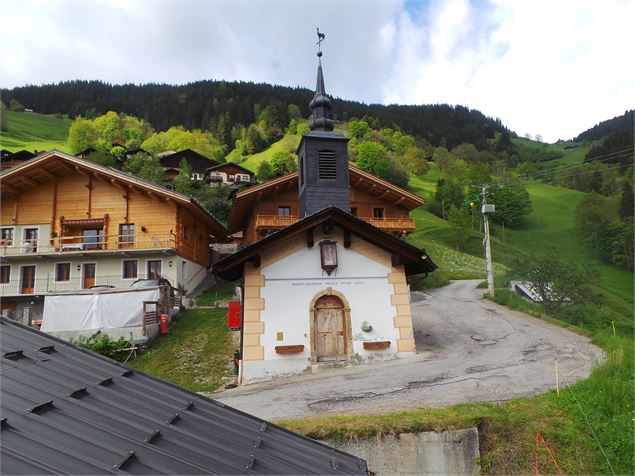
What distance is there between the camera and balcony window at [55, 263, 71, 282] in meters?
25.6

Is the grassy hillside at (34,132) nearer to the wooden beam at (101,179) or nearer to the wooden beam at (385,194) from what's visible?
the wooden beam at (101,179)

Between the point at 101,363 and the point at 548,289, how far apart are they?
96.7 ft

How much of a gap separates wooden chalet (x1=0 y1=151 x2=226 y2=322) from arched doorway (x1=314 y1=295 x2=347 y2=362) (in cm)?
1455

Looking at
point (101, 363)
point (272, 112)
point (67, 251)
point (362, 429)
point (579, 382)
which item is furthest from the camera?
point (272, 112)

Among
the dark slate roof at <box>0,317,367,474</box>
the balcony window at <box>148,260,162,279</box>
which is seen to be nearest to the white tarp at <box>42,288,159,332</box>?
the balcony window at <box>148,260,162,279</box>

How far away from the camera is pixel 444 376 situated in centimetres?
1091

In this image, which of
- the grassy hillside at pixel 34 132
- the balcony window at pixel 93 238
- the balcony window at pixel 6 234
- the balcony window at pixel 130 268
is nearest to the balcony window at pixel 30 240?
the balcony window at pixel 6 234

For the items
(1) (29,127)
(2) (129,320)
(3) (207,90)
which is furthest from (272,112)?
(2) (129,320)

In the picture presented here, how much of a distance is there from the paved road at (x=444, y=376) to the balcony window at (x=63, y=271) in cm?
1937

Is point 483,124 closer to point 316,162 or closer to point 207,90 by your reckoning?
point 207,90

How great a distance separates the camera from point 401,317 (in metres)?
13.6

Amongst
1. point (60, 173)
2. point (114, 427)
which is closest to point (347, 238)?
point (114, 427)

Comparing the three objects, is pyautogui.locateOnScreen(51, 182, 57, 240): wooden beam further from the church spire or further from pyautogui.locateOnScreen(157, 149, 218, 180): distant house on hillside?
pyautogui.locateOnScreen(157, 149, 218, 180): distant house on hillside

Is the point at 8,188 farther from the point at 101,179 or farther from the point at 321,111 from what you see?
the point at 321,111
